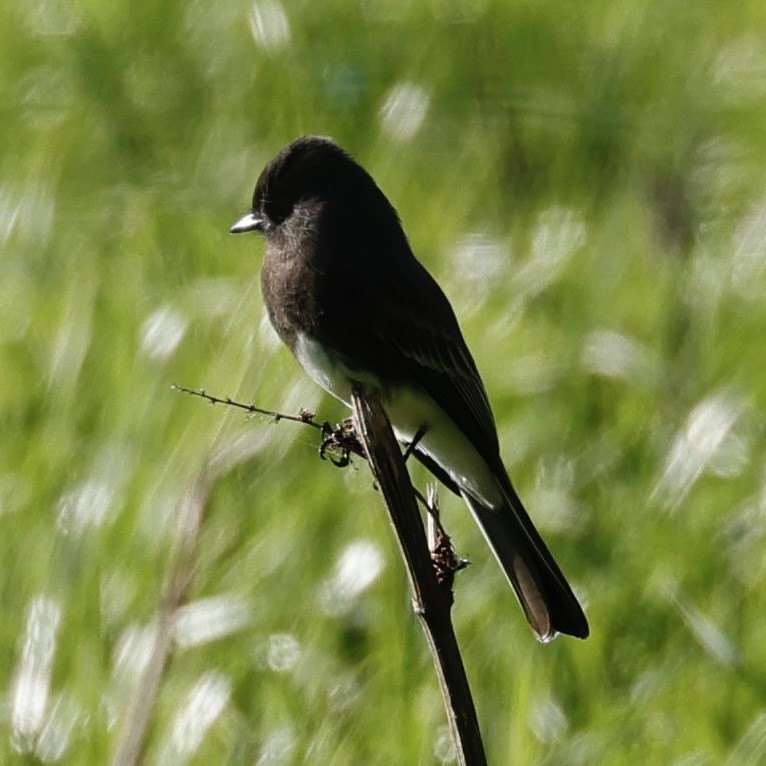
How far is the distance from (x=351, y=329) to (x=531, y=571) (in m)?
0.45

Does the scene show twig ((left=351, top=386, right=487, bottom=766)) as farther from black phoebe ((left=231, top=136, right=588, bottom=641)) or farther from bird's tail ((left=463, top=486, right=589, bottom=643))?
black phoebe ((left=231, top=136, right=588, bottom=641))

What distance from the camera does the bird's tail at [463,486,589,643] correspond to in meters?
2.69

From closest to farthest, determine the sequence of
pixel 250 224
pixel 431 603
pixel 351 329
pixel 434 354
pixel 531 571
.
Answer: pixel 431 603 → pixel 531 571 → pixel 351 329 → pixel 434 354 → pixel 250 224

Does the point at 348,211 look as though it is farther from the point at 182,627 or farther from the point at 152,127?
the point at 152,127

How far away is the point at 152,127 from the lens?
493 cm

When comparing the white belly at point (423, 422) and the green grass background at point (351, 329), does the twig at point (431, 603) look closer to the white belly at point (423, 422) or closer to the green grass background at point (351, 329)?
the green grass background at point (351, 329)

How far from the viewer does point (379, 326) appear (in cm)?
301

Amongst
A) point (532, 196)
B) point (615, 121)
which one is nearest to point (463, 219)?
point (532, 196)

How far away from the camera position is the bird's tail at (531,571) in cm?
269

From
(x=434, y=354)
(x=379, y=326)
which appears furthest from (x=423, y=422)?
(x=379, y=326)

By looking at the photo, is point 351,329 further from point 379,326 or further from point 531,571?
point 531,571

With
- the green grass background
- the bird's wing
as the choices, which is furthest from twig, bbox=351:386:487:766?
the bird's wing

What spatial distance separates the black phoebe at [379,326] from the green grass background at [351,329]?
6.9 inches

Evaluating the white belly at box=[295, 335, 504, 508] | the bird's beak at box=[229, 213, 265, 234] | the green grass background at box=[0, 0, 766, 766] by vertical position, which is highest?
the bird's beak at box=[229, 213, 265, 234]
